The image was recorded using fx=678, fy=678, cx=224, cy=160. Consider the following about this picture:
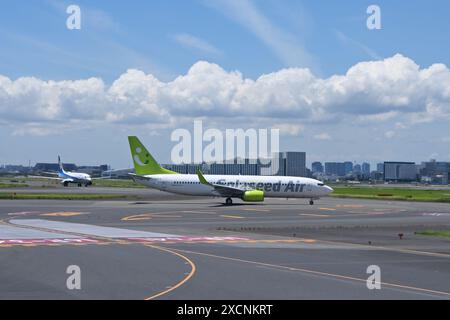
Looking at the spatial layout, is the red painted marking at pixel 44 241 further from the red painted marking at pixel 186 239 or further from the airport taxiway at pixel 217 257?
the red painted marking at pixel 186 239

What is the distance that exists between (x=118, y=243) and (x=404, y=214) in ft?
132

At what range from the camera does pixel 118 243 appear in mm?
34062

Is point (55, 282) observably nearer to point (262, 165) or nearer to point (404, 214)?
point (404, 214)

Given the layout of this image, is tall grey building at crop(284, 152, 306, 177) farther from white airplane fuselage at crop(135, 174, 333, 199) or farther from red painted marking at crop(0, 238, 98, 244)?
red painted marking at crop(0, 238, 98, 244)

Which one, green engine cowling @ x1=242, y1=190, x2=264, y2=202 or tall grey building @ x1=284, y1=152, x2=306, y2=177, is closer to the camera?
green engine cowling @ x1=242, y1=190, x2=264, y2=202

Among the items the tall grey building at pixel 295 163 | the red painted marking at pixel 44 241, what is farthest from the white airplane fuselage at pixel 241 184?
the tall grey building at pixel 295 163

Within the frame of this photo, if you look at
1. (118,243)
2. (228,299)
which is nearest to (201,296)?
(228,299)

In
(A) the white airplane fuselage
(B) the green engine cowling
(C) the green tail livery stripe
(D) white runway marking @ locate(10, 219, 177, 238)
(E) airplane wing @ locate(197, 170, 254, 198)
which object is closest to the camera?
(D) white runway marking @ locate(10, 219, 177, 238)

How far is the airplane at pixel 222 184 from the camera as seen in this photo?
80.3 m

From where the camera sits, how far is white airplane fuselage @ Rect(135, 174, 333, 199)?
8119cm

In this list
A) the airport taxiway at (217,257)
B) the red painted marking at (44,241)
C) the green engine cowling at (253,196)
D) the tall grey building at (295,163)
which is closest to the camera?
the airport taxiway at (217,257)

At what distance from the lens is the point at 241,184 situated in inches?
3184

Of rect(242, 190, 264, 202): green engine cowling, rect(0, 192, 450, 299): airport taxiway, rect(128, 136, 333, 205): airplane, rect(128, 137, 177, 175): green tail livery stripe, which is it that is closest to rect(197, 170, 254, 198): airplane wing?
rect(128, 136, 333, 205): airplane

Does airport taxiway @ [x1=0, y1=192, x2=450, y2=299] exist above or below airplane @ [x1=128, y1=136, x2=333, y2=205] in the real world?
below
